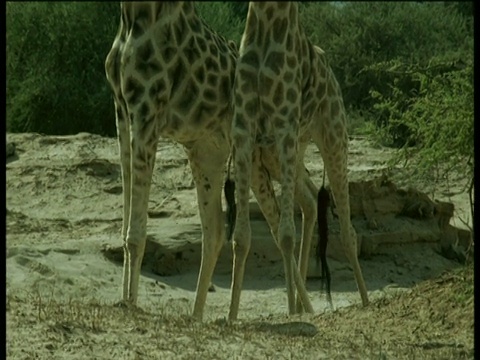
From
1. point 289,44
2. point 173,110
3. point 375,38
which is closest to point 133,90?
point 173,110

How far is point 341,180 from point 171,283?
2855 millimetres

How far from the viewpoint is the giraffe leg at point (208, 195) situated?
34.8 ft

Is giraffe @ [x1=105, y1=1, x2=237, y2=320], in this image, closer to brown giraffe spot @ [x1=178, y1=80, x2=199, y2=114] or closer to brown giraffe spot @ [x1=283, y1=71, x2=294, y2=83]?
brown giraffe spot @ [x1=178, y1=80, x2=199, y2=114]

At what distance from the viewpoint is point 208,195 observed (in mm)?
10633

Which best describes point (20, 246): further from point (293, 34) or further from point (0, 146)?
point (0, 146)

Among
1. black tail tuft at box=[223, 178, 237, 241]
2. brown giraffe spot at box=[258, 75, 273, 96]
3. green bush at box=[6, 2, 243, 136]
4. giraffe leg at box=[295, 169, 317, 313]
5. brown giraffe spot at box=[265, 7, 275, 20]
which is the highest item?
brown giraffe spot at box=[265, 7, 275, 20]

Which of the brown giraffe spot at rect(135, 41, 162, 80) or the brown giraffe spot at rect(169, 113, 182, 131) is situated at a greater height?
the brown giraffe spot at rect(135, 41, 162, 80)

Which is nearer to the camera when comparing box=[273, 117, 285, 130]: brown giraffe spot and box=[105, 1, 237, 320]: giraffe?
box=[105, 1, 237, 320]: giraffe

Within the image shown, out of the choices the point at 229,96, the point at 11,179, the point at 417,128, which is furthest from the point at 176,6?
the point at 11,179

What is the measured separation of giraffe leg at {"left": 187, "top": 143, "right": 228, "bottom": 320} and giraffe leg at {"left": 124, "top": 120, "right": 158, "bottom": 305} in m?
0.97

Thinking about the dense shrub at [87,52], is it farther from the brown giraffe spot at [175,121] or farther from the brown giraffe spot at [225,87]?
the brown giraffe spot at [175,121]

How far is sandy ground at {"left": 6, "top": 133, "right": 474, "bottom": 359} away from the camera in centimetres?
812

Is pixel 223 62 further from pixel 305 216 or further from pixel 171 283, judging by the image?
pixel 171 283

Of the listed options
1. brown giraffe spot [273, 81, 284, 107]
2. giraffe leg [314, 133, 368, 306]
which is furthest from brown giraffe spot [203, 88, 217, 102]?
giraffe leg [314, 133, 368, 306]
